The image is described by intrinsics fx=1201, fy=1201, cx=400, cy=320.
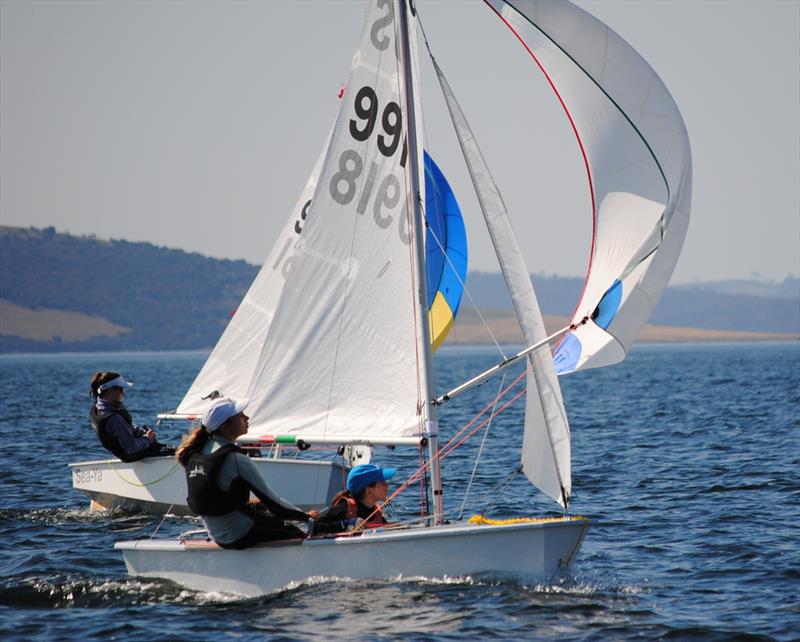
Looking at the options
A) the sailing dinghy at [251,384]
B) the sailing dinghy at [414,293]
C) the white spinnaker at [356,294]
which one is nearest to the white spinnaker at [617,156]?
the sailing dinghy at [414,293]

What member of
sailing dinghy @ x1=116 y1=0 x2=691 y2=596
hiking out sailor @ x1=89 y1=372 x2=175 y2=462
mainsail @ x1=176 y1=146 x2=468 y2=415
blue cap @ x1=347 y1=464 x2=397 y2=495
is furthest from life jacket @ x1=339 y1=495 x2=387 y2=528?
mainsail @ x1=176 y1=146 x2=468 y2=415

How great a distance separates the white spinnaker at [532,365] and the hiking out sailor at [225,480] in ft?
6.93

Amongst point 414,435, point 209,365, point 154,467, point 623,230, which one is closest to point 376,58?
point 623,230

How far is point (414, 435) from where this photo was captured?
35.3 feet

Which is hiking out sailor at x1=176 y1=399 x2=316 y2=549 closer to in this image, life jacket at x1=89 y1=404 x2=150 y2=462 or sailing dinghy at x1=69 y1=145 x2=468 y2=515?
sailing dinghy at x1=69 y1=145 x2=468 y2=515

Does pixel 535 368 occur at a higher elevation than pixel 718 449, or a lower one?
higher

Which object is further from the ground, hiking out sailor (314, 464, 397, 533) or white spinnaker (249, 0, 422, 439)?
white spinnaker (249, 0, 422, 439)

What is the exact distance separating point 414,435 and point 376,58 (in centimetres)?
352

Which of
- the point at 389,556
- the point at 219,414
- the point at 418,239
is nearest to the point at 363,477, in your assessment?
the point at 389,556

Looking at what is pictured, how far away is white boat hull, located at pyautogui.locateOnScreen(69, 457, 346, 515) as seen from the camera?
14742 mm

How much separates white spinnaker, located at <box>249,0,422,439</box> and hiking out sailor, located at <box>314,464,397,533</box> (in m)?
0.54

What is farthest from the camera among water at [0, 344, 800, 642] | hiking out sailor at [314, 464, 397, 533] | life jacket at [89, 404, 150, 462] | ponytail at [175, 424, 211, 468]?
life jacket at [89, 404, 150, 462]

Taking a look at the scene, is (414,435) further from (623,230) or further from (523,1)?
(523,1)

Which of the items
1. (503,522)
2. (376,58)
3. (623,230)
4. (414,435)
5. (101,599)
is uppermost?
(376,58)
